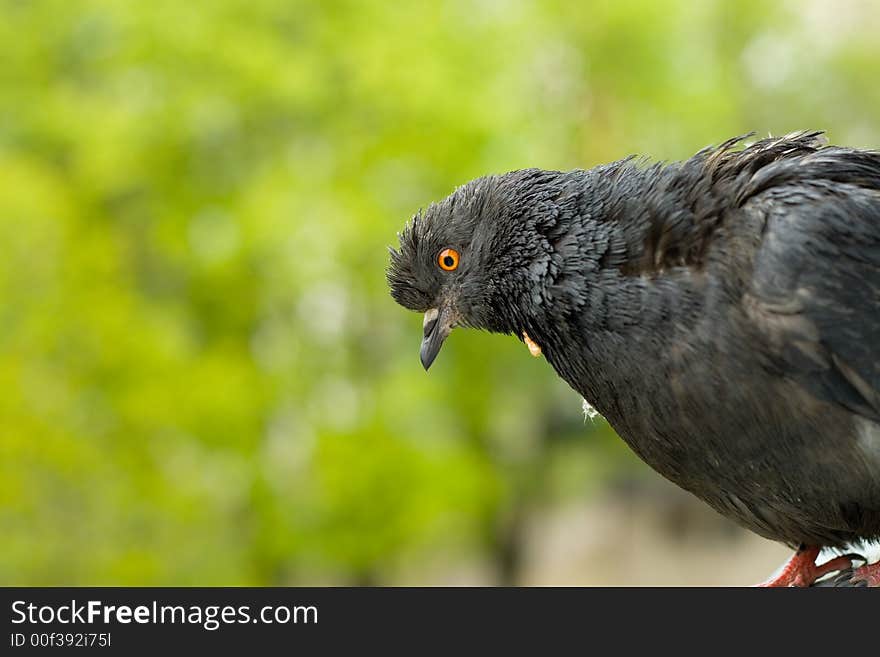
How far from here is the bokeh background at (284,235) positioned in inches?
404

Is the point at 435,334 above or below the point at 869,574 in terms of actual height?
above

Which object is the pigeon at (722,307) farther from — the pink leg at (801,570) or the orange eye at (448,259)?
the pink leg at (801,570)

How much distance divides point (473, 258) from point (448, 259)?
0.11 m

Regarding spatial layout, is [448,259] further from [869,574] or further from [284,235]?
[284,235]

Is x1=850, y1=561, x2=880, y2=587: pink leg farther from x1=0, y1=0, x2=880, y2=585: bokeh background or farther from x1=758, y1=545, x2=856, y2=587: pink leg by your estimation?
x1=0, y1=0, x2=880, y2=585: bokeh background

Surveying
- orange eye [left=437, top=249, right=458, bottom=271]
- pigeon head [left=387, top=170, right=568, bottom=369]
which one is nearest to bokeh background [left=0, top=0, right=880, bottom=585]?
pigeon head [left=387, top=170, right=568, bottom=369]

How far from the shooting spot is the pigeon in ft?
9.17

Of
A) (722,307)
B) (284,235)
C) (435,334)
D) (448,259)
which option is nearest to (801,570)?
(722,307)

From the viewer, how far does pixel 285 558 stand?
12391mm

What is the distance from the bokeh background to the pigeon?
25.4 ft

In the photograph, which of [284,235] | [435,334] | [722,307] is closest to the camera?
[722,307]

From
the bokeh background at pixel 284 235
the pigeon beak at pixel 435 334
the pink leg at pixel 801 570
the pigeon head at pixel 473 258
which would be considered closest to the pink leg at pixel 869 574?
the pink leg at pixel 801 570

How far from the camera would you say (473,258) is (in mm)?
3254

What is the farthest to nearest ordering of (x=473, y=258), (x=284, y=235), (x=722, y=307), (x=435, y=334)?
1. (x=284, y=235)
2. (x=435, y=334)
3. (x=473, y=258)
4. (x=722, y=307)
